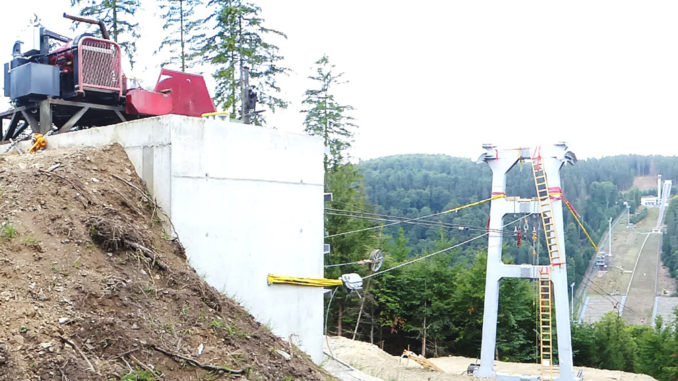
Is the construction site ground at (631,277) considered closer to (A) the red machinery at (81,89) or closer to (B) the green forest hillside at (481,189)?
(B) the green forest hillside at (481,189)

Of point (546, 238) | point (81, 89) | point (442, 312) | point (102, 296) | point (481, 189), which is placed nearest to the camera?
point (102, 296)

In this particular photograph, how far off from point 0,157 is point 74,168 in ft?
5.82

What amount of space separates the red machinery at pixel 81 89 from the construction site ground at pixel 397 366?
16.8 ft

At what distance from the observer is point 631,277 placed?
81625 mm

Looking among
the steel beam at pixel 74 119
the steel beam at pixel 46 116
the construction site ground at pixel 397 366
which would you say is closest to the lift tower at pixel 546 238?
the construction site ground at pixel 397 366

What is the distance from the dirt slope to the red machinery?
8.73 feet

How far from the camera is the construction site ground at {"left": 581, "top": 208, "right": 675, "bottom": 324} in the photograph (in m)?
71.1

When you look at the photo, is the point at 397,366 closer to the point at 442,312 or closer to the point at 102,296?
the point at 442,312

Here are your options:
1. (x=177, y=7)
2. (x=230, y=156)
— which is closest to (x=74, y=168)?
(x=230, y=156)

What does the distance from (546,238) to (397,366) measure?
17.0ft

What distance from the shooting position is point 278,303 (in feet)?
24.4

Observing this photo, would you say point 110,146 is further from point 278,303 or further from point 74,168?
point 278,303

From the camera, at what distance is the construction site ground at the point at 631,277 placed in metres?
71.1

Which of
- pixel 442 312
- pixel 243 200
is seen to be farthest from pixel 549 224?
pixel 243 200
